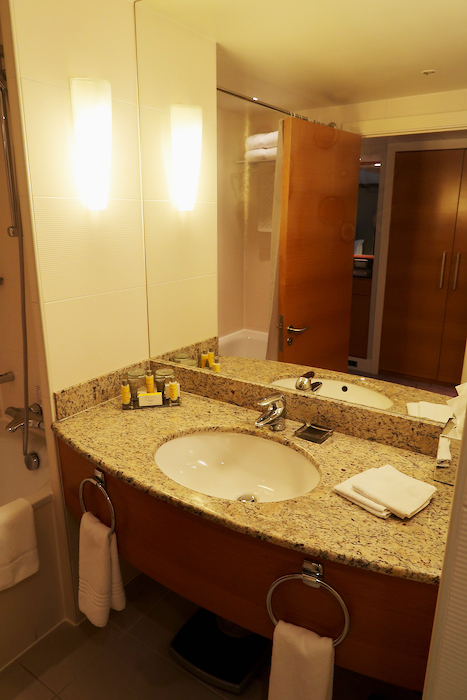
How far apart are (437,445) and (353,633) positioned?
539mm

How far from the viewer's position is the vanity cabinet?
0.94m

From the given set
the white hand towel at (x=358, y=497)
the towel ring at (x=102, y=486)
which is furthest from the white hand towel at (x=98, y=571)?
the white hand towel at (x=358, y=497)

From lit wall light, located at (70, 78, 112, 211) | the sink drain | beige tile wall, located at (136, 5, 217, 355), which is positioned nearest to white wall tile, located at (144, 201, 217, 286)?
beige tile wall, located at (136, 5, 217, 355)

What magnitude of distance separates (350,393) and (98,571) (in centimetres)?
91

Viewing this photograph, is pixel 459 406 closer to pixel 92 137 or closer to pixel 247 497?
pixel 247 497

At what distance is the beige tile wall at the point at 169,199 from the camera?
62.2 inches

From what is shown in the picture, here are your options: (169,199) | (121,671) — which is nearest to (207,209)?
(169,199)

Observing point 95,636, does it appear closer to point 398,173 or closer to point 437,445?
point 437,445

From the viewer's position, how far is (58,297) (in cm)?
145

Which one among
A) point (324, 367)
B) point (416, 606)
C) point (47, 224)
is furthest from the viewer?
point (324, 367)

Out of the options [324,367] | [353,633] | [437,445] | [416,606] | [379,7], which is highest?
[379,7]

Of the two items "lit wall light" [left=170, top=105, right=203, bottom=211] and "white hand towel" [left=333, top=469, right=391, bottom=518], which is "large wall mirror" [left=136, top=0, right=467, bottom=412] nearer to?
"lit wall light" [left=170, top=105, right=203, bottom=211]

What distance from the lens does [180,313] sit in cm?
185

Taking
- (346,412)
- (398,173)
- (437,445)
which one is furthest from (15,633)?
(398,173)
